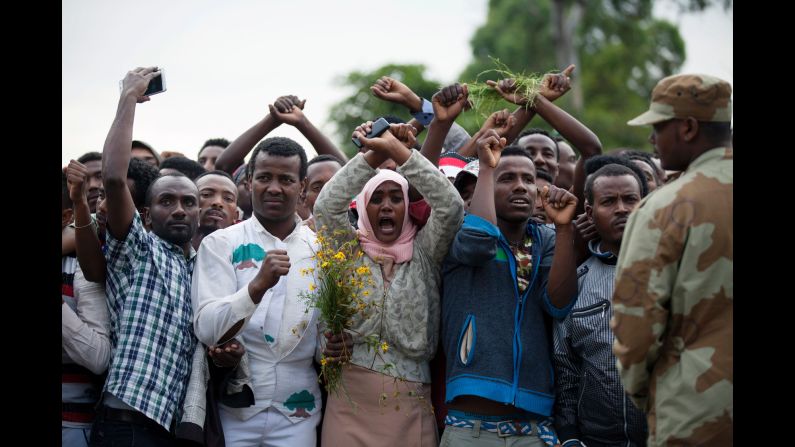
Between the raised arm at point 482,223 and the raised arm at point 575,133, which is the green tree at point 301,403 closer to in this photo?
the raised arm at point 482,223

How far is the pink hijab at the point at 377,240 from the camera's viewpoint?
5.60 m

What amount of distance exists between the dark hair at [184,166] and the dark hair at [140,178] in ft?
3.85

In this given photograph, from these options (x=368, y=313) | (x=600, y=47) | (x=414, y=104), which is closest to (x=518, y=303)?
(x=368, y=313)

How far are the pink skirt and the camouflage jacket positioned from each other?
5.81ft

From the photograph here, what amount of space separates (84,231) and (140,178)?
3.87 ft

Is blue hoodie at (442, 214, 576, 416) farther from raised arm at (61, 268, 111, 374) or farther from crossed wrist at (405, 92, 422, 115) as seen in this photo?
raised arm at (61, 268, 111, 374)

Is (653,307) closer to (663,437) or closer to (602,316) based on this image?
(663,437)

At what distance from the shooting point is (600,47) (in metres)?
45.6

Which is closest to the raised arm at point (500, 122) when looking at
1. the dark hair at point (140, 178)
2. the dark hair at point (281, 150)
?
the dark hair at point (281, 150)

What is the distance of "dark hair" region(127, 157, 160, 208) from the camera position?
646 cm

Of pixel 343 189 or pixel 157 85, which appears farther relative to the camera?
pixel 157 85

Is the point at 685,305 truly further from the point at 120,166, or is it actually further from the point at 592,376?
the point at 120,166

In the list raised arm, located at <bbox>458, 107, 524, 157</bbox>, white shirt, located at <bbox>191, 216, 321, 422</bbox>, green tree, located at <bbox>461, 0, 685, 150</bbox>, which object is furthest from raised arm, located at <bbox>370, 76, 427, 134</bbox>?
green tree, located at <bbox>461, 0, 685, 150</bbox>
